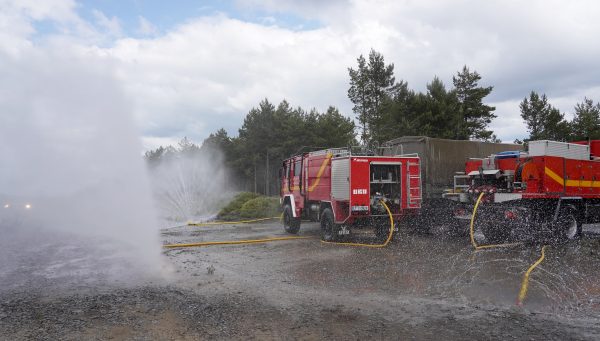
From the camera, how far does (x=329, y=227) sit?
12.9m

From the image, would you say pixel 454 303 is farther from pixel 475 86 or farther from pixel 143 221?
pixel 475 86

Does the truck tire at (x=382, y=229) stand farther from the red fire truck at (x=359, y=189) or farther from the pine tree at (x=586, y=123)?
the pine tree at (x=586, y=123)

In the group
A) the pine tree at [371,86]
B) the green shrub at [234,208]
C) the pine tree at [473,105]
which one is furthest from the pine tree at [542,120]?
the green shrub at [234,208]

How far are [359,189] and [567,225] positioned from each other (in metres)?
5.76

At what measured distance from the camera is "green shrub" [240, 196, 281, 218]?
23719 millimetres

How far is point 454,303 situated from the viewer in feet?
20.3

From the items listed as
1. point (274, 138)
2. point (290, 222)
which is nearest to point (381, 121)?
point (274, 138)

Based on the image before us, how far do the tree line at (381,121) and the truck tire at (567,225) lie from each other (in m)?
19.0

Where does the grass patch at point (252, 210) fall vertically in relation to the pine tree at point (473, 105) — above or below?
below

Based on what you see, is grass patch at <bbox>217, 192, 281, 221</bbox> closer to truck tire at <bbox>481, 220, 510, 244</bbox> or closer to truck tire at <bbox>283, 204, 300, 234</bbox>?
truck tire at <bbox>283, 204, 300, 234</bbox>

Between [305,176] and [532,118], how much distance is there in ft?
152

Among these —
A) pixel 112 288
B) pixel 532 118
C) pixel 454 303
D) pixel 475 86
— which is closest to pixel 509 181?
pixel 454 303

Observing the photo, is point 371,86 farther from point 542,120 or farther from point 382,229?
point 382,229

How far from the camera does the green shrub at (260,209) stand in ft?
77.8
